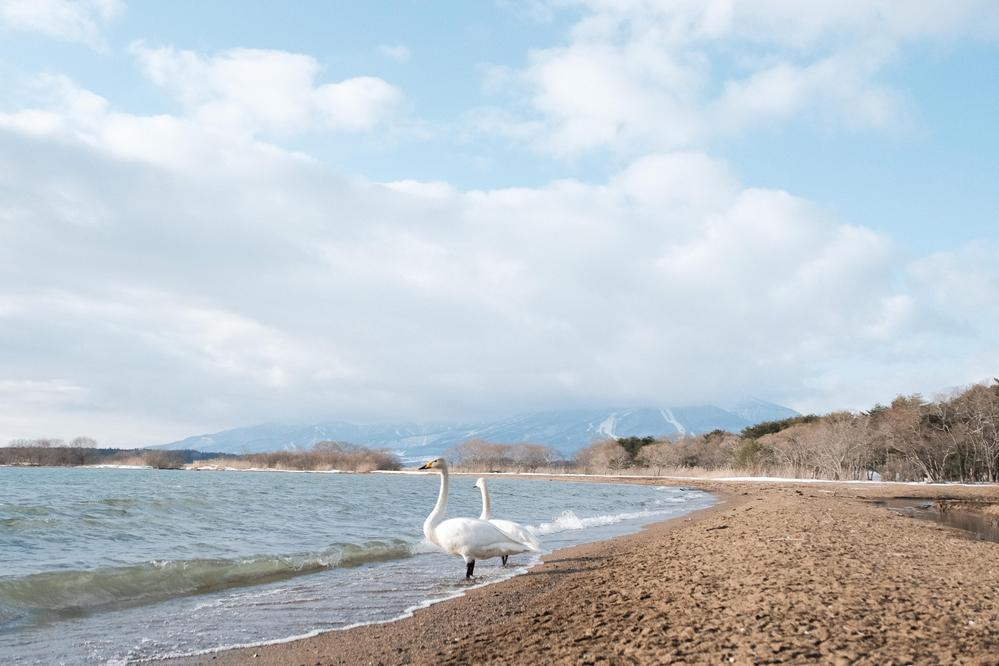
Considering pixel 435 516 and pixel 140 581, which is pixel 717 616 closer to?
pixel 435 516

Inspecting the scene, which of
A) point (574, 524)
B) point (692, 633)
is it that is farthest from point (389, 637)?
point (574, 524)

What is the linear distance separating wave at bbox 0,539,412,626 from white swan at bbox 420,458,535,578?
310 cm

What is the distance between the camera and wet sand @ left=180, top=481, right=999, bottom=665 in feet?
20.7

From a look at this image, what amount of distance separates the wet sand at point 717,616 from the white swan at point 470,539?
32.5 inches

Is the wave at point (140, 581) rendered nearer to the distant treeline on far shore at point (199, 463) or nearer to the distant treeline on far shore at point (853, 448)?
the distant treeline on far shore at point (853, 448)

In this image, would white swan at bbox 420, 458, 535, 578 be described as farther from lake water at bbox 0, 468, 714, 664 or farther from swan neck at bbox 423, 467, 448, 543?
lake water at bbox 0, 468, 714, 664

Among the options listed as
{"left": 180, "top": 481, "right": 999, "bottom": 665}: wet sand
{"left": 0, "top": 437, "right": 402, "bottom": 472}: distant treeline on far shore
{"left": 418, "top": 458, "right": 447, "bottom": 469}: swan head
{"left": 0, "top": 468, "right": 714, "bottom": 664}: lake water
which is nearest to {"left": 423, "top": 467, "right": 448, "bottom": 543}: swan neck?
{"left": 418, "top": 458, "right": 447, "bottom": 469}: swan head

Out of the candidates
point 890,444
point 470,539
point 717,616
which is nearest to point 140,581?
point 470,539

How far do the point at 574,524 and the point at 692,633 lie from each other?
1856cm

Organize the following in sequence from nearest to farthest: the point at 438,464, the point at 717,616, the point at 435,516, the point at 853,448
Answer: the point at 717,616, the point at 435,516, the point at 438,464, the point at 853,448

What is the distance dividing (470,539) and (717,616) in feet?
19.7

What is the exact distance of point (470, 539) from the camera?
12695 millimetres

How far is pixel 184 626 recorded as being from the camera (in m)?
9.05

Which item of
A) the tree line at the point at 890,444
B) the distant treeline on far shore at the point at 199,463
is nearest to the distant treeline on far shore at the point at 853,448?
the tree line at the point at 890,444
